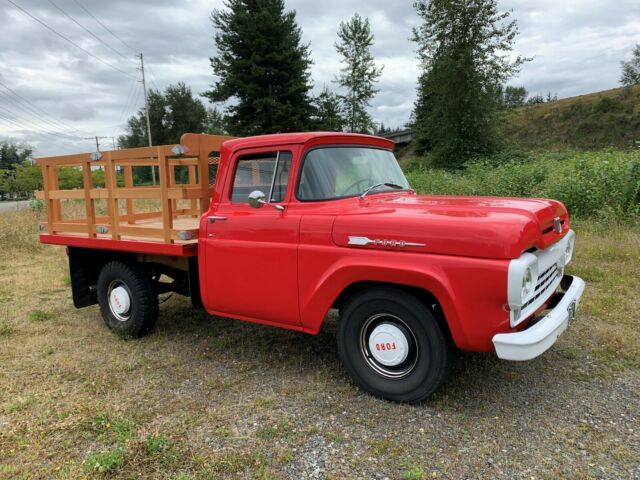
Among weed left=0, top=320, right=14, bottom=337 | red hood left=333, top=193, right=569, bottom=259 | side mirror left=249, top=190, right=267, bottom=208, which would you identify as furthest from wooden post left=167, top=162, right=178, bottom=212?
weed left=0, top=320, right=14, bottom=337

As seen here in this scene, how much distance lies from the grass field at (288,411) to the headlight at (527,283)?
36.3 inches

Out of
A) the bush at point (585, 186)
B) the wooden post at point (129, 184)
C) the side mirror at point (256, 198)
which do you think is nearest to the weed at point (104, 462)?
the side mirror at point (256, 198)

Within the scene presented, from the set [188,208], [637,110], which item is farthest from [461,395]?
[637,110]

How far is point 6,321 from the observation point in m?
5.50

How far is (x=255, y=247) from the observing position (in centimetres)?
366

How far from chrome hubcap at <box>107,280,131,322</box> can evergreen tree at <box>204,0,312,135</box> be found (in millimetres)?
24376

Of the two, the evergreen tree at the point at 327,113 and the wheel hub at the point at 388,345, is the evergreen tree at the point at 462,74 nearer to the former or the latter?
the evergreen tree at the point at 327,113

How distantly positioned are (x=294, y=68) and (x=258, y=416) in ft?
94.2

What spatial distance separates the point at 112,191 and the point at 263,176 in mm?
1745

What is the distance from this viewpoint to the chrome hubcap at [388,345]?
3.17 m

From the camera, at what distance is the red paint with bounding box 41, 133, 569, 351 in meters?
2.72

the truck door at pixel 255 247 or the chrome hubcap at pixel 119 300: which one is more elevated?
A: the truck door at pixel 255 247

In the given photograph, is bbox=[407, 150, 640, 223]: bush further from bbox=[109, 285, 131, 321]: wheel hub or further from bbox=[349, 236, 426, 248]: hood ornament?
bbox=[109, 285, 131, 321]: wheel hub

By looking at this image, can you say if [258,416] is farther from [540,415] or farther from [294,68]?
[294,68]
